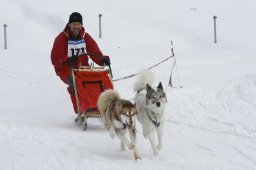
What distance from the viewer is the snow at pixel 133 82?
595cm

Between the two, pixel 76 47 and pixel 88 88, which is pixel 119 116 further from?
pixel 76 47

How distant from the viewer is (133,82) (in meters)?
11.2

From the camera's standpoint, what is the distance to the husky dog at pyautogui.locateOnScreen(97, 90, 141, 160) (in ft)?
18.8

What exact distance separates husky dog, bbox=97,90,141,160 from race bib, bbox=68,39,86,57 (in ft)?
5.98

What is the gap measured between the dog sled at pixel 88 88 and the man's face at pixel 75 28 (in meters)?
0.58

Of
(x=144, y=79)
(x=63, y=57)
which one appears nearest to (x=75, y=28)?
(x=63, y=57)

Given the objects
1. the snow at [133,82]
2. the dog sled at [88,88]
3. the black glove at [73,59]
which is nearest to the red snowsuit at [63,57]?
the black glove at [73,59]

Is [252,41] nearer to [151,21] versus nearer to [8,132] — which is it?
[151,21]

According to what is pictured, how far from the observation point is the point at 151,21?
2191cm

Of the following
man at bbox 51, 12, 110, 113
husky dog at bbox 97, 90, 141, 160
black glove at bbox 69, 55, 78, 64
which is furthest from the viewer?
man at bbox 51, 12, 110, 113

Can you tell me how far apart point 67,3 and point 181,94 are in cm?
1439

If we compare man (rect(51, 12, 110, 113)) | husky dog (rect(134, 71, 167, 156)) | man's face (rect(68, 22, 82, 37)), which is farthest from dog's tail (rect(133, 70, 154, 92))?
man's face (rect(68, 22, 82, 37))

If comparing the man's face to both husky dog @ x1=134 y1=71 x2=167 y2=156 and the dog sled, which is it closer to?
the dog sled

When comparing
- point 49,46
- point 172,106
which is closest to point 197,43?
point 49,46
